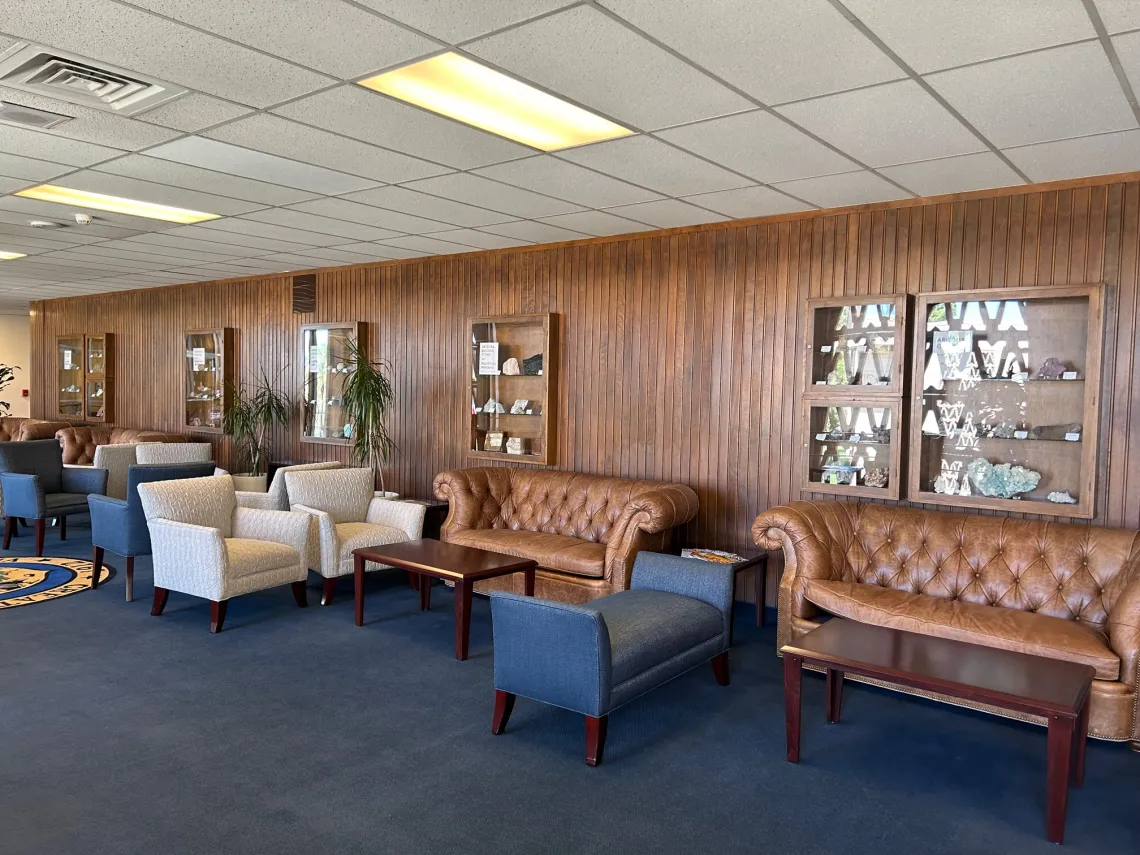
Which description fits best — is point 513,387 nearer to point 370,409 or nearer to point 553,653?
point 370,409

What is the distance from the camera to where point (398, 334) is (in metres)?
7.93

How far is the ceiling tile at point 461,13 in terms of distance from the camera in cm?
258

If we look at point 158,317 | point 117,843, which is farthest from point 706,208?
point 158,317

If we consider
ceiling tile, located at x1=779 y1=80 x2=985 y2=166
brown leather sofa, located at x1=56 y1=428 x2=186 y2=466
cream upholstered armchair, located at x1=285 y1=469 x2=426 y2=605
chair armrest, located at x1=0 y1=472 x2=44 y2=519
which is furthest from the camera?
brown leather sofa, located at x1=56 y1=428 x2=186 y2=466

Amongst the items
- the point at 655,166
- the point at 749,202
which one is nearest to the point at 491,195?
the point at 655,166

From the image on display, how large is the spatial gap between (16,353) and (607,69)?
15.6m

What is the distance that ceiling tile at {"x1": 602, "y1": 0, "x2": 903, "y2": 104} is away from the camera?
259 cm

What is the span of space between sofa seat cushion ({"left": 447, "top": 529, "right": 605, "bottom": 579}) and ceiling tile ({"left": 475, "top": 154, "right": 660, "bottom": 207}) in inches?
90.2

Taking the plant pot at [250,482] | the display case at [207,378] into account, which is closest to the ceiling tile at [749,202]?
the plant pot at [250,482]

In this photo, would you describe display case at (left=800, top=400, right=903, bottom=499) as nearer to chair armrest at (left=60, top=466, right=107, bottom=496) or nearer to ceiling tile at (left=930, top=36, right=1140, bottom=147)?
ceiling tile at (left=930, top=36, right=1140, bottom=147)

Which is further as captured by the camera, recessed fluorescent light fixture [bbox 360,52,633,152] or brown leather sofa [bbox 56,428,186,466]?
brown leather sofa [bbox 56,428,186,466]

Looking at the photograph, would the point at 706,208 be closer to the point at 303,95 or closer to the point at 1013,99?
the point at 1013,99

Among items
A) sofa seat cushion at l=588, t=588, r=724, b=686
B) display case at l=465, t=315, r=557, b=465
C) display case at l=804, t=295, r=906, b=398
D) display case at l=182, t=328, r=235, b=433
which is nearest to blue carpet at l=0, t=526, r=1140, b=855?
sofa seat cushion at l=588, t=588, r=724, b=686

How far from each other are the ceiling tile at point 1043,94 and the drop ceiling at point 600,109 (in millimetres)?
11
